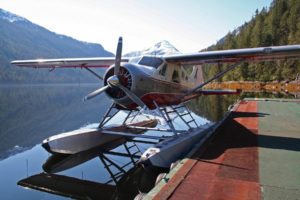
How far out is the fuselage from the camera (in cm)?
771

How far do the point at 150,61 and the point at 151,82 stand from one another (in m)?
0.91

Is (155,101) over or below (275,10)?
below

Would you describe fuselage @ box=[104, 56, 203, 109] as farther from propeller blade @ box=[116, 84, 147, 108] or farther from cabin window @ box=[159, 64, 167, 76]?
propeller blade @ box=[116, 84, 147, 108]

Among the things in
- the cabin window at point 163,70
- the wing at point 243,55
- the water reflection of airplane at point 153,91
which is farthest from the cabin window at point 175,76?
the cabin window at point 163,70

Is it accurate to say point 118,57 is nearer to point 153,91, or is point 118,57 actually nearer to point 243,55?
point 153,91

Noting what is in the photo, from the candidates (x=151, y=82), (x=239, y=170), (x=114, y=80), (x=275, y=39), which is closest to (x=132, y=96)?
(x=114, y=80)

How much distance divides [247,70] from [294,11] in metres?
15.3

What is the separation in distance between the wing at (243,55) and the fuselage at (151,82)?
586 mm

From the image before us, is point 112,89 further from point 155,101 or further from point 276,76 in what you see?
point 276,76

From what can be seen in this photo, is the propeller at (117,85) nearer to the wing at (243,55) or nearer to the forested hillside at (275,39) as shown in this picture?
the wing at (243,55)

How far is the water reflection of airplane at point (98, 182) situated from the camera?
610 cm

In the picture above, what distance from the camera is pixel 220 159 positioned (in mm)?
5617

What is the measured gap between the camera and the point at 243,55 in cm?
890

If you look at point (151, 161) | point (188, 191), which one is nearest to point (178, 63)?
point (151, 161)
